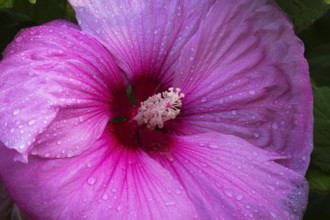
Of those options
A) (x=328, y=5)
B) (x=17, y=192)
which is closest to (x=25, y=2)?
(x=17, y=192)

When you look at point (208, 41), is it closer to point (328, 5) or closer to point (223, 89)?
point (223, 89)

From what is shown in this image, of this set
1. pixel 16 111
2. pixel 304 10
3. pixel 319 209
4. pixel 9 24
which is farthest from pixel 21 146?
pixel 319 209

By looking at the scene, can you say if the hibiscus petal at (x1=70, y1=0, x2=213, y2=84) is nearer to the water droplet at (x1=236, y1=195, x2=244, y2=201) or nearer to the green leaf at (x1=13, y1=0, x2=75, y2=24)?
the green leaf at (x1=13, y1=0, x2=75, y2=24)

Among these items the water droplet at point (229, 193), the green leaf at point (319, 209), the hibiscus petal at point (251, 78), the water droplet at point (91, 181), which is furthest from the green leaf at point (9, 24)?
the green leaf at point (319, 209)

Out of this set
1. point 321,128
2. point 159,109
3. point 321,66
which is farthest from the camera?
point 321,66

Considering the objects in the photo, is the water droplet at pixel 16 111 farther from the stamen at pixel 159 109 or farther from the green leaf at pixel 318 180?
the green leaf at pixel 318 180

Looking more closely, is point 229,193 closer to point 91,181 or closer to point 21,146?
point 91,181

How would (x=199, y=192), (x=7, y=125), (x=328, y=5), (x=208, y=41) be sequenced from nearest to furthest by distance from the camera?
(x=7, y=125)
(x=199, y=192)
(x=208, y=41)
(x=328, y=5)
